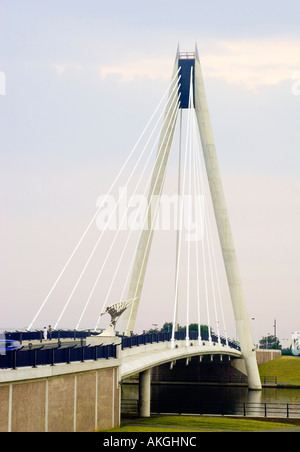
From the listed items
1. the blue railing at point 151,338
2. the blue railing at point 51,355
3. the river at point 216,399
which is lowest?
the river at point 216,399

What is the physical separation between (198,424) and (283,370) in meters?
46.9

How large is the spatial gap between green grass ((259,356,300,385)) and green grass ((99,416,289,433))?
3713 centimetres

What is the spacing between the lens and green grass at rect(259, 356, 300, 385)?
87.7 metres

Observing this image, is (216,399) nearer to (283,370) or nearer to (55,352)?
(283,370)

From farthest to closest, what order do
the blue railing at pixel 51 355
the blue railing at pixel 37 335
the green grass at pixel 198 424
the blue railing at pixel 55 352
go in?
the blue railing at pixel 37 335, the green grass at pixel 198 424, the blue railing at pixel 55 352, the blue railing at pixel 51 355

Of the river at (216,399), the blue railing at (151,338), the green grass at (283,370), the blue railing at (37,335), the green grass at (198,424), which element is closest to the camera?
the green grass at (198,424)

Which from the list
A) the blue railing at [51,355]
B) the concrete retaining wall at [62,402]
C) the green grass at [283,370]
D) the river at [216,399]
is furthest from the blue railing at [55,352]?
the green grass at [283,370]

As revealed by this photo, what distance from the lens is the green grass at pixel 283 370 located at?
3452 inches

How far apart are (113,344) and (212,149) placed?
3627cm

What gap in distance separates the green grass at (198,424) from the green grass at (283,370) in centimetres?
3713

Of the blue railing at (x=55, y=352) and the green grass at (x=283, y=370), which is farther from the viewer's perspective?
the green grass at (x=283, y=370)

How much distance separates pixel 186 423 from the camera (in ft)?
152

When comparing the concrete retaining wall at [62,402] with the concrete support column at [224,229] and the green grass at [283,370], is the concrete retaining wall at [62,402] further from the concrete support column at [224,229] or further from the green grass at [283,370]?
the green grass at [283,370]
